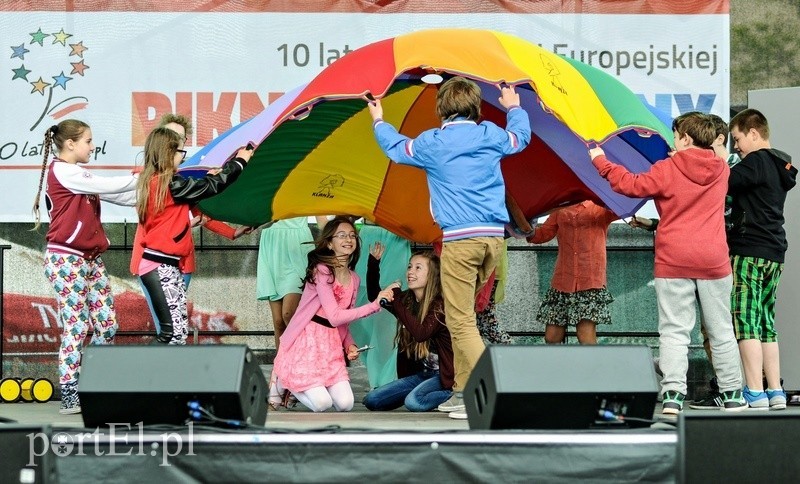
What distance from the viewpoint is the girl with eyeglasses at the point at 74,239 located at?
6.52 meters

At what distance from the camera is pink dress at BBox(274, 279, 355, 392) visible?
6.70m

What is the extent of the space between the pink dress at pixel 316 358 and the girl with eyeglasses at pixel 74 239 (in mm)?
Result: 1064

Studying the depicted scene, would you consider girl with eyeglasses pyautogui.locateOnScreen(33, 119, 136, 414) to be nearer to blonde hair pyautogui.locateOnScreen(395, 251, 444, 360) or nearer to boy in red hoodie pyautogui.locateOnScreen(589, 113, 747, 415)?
blonde hair pyautogui.locateOnScreen(395, 251, 444, 360)

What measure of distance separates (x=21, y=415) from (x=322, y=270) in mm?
1965

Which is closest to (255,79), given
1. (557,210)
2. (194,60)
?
(194,60)

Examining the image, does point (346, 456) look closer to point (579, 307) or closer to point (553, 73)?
point (553, 73)

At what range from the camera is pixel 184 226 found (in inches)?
255

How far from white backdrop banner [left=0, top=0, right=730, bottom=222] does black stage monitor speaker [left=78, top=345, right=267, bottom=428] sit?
3750 millimetres

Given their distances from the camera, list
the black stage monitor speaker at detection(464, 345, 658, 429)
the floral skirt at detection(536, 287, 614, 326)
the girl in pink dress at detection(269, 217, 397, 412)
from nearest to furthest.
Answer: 1. the black stage monitor speaker at detection(464, 345, 658, 429)
2. the girl in pink dress at detection(269, 217, 397, 412)
3. the floral skirt at detection(536, 287, 614, 326)

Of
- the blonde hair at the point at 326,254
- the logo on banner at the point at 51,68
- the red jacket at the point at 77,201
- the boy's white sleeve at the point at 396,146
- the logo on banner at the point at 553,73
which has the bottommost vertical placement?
the blonde hair at the point at 326,254

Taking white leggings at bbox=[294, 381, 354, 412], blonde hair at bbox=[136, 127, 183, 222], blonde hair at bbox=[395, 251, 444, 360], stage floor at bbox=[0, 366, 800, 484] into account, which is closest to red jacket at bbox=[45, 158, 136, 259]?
blonde hair at bbox=[136, 127, 183, 222]

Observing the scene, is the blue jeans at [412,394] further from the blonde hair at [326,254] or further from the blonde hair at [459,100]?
the blonde hair at [459,100]

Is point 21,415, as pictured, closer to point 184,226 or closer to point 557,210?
point 184,226

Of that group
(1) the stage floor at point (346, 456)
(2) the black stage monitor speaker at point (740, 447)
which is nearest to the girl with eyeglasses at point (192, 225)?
(1) the stage floor at point (346, 456)
